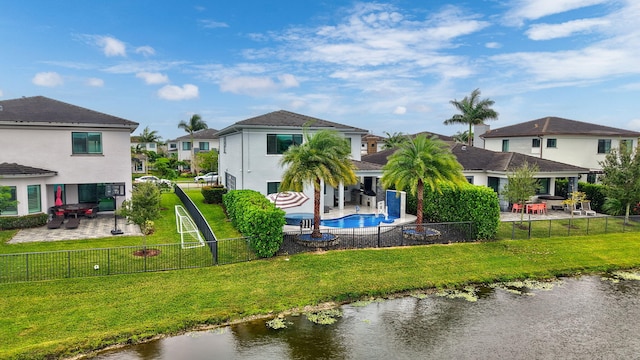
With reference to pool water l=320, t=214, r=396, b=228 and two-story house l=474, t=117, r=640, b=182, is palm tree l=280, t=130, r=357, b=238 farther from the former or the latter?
two-story house l=474, t=117, r=640, b=182

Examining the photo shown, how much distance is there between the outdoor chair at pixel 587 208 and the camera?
95.5ft

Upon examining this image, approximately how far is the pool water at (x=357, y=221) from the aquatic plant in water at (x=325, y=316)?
10.9 metres

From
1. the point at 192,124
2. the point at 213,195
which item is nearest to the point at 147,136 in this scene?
the point at 192,124

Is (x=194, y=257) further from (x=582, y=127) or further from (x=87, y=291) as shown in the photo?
(x=582, y=127)

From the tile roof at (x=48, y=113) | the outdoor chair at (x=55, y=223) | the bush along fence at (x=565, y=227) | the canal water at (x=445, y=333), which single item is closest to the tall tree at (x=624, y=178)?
the bush along fence at (x=565, y=227)

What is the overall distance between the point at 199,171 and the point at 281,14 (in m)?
38.3

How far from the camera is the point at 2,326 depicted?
11.3 metres

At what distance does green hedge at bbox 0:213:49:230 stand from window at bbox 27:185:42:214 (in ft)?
2.63

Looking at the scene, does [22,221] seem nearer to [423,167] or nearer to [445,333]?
[423,167]

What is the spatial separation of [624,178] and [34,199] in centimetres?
3538

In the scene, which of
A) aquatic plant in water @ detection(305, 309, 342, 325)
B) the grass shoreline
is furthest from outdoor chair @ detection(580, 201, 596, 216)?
aquatic plant in water @ detection(305, 309, 342, 325)

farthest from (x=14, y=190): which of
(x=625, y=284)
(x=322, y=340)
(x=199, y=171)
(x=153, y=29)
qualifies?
(x=199, y=171)

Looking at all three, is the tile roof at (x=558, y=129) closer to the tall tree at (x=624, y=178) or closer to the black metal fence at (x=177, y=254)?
the tall tree at (x=624, y=178)

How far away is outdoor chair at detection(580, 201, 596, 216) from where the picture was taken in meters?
29.1
